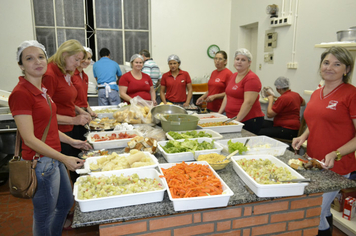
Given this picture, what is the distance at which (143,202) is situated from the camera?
141cm

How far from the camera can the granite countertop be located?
129cm

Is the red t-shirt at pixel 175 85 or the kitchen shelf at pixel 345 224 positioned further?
the red t-shirt at pixel 175 85

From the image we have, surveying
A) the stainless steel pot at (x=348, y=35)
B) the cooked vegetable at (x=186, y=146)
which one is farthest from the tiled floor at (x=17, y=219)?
the stainless steel pot at (x=348, y=35)

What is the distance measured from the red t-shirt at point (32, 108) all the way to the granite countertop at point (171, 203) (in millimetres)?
671

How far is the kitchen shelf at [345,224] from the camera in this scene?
258 cm

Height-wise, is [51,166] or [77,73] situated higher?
[77,73]

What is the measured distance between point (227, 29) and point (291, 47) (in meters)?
2.85

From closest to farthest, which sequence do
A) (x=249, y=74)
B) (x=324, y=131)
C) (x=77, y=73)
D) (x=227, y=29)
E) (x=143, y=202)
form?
1. (x=143, y=202)
2. (x=324, y=131)
3. (x=249, y=74)
4. (x=77, y=73)
5. (x=227, y=29)

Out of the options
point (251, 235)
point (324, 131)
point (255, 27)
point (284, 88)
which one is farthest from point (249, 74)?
point (255, 27)

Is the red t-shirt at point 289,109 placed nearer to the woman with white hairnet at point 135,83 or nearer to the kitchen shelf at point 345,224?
the kitchen shelf at point 345,224

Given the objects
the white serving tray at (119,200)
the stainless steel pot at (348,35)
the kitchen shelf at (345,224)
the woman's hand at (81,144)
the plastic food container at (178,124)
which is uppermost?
the stainless steel pot at (348,35)

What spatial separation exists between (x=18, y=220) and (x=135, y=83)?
244cm

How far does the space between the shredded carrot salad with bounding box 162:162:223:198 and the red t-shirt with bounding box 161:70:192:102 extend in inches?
135

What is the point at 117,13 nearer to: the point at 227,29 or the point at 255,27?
the point at 227,29
